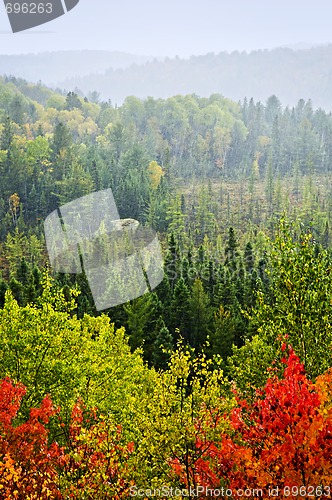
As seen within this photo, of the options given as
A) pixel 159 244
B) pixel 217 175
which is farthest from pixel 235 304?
pixel 217 175

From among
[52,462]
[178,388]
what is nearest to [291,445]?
[178,388]

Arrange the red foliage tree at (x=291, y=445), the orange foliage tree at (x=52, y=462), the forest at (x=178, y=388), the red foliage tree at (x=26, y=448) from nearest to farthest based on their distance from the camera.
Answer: the red foliage tree at (x=291, y=445) → the forest at (x=178, y=388) → the orange foliage tree at (x=52, y=462) → the red foliage tree at (x=26, y=448)

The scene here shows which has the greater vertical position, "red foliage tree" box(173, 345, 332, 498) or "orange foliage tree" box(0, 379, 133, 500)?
"red foliage tree" box(173, 345, 332, 498)

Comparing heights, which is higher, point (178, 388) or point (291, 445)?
point (291, 445)

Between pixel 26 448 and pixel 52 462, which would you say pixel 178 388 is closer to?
pixel 52 462

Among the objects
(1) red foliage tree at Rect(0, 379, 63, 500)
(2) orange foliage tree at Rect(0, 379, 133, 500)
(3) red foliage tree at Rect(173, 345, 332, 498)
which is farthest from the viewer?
(1) red foliage tree at Rect(0, 379, 63, 500)

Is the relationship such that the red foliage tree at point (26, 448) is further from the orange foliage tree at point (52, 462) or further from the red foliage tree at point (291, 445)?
the red foliage tree at point (291, 445)

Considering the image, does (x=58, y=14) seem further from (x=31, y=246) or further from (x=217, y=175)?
(x=217, y=175)

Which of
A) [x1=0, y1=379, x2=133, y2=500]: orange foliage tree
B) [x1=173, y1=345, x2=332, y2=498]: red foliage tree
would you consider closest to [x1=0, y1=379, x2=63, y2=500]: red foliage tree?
[x1=0, y1=379, x2=133, y2=500]: orange foliage tree

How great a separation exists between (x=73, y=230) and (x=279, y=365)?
69189 millimetres

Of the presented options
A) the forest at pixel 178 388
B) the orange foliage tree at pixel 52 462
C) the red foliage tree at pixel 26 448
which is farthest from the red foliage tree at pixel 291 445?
the red foliage tree at pixel 26 448

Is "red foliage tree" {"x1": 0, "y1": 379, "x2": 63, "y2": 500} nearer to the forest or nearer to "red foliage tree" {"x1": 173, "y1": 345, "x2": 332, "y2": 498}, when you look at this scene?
the forest

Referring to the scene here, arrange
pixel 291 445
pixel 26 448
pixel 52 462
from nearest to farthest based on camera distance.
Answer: pixel 291 445 < pixel 26 448 < pixel 52 462

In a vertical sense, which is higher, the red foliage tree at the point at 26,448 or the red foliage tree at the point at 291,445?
the red foliage tree at the point at 291,445
